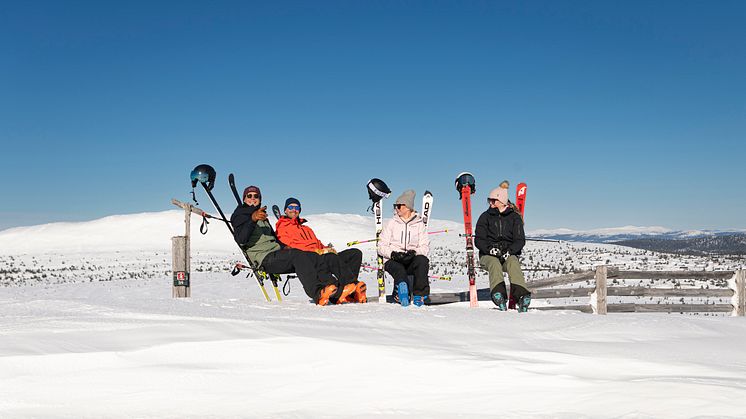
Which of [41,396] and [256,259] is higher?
[256,259]

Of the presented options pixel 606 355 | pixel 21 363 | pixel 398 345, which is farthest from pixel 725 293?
pixel 21 363

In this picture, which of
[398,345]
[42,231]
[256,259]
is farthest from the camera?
[42,231]

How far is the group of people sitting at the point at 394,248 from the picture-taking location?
898 cm

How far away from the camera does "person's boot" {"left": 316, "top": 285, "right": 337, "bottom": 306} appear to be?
8555mm

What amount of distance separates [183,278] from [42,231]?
52385 mm

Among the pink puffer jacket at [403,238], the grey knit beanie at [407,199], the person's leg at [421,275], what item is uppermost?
the grey knit beanie at [407,199]

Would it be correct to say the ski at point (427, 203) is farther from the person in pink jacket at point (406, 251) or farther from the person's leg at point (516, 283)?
the person's leg at point (516, 283)

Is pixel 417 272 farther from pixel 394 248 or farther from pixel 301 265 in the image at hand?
pixel 301 265

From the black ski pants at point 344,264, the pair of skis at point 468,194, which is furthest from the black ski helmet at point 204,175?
the pair of skis at point 468,194

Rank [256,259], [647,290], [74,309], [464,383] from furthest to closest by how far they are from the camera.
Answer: [647,290], [256,259], [74,309], [464,383]

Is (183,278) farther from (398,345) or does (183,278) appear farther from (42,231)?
(42,231)

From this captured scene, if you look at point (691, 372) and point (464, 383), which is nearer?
point (464, 383)

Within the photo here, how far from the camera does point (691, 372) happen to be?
169 inches

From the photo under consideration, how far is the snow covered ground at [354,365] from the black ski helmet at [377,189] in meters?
3.07
